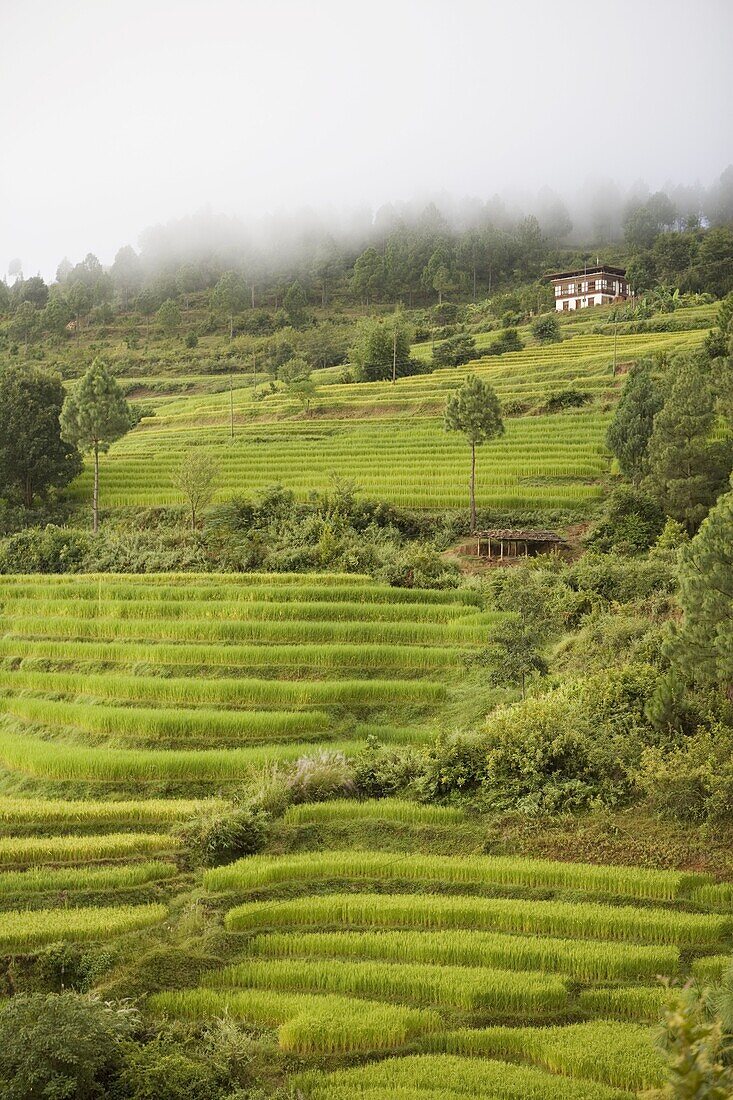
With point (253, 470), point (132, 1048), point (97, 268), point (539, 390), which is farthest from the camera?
point (97, 268)

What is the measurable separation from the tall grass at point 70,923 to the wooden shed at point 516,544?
81.7 ft

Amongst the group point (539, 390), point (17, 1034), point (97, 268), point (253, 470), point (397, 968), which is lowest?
point (397, 968)

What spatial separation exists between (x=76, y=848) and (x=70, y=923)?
111 inches

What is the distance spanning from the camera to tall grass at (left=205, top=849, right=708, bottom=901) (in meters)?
14.8

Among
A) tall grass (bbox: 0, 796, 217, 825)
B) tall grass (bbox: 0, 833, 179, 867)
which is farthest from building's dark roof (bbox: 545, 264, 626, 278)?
tall grass (bbox: 0, 833, 179, 867)

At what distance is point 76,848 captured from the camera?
16578 millimetres

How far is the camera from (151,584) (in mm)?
34188

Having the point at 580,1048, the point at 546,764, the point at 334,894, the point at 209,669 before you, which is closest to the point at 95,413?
the point at 209,669

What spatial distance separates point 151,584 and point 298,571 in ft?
19.4

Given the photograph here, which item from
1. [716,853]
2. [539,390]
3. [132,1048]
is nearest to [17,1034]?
[132,1048]

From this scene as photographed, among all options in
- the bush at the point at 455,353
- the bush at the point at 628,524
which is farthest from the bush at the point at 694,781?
the bush at the point at 455,353

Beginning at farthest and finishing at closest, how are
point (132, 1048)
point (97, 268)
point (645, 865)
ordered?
point (97, 268), point (645, 865), point (132, 1048)

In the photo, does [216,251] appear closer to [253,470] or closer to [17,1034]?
[253,470]

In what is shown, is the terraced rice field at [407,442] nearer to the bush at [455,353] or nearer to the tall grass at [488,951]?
the bush at [455,353]
